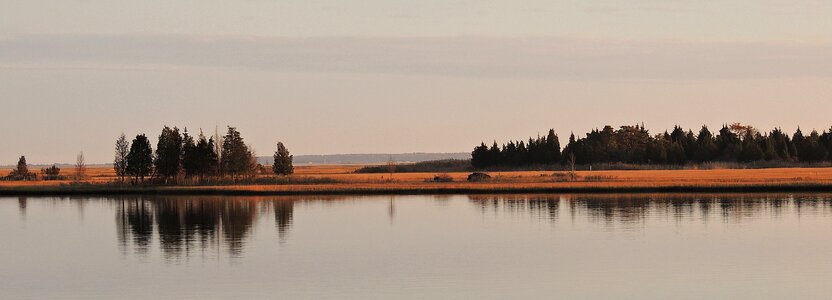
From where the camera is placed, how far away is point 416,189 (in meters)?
99.4

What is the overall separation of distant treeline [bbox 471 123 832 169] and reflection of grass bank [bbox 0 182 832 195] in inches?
2102

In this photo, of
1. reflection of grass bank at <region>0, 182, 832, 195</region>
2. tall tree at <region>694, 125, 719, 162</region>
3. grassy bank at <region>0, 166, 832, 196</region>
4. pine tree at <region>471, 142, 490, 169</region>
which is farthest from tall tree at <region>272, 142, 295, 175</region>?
tall tree at <region>694, 125, 719, 162</region>

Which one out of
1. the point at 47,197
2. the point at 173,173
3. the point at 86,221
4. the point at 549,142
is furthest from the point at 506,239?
the point at 549,142

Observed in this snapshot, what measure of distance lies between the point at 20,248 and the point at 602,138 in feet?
423

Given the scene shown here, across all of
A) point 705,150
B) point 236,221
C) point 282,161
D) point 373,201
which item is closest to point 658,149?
point 705,150

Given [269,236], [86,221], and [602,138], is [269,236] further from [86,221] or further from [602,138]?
[602,138]

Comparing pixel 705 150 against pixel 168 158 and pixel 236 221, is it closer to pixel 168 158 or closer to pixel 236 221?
pixel 168 158

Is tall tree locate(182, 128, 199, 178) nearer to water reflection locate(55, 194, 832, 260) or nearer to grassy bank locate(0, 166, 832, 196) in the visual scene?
grassy bank locate(0, 166, 832, 196)

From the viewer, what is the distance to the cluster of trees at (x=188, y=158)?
119375mm

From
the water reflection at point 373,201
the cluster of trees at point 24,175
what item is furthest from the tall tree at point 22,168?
the water reflection at point 373,201

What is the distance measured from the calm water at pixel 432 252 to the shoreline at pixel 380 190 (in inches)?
615

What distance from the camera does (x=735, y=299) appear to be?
3175 centimetres

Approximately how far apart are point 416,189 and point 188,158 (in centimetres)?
3020

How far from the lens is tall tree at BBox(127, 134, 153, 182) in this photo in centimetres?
11912
